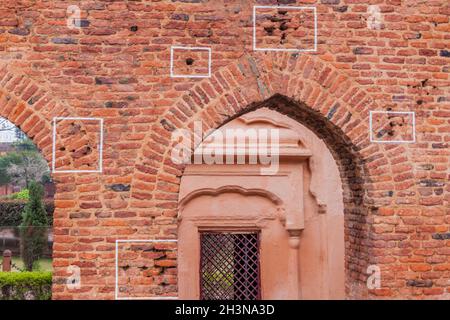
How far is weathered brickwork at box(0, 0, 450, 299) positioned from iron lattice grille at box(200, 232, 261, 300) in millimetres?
3039

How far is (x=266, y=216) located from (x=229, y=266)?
95cm

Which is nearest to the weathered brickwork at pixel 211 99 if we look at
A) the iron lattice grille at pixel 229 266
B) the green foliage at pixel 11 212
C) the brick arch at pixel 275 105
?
the brick arch at pixel 275 105

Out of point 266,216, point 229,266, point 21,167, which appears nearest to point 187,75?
point 266,216

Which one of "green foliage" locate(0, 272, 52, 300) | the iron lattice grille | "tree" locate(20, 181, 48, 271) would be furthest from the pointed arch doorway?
"tree" locate(20, 181, 48, 271)

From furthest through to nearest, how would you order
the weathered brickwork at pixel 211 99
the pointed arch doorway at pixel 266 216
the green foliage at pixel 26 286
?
the green foliage at pixel 26 286 → the pointed arch doorway at pixel 266 216 → the weathered brickwork at pixel 211 99

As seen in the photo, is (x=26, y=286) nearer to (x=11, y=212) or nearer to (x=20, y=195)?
(x=11, y=212)

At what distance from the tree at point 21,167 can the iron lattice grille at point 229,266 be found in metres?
15.8

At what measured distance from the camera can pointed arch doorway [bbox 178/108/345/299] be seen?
7.91 metres

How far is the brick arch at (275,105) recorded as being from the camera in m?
4.71

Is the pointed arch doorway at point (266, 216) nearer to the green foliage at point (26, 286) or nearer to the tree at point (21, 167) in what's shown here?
the green foliage at point (26, 286)

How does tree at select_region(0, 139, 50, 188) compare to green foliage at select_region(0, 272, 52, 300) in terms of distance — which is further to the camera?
tree at select_region(0, 139, 50, 188)

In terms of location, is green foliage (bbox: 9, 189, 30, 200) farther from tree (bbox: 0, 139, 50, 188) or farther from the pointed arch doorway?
the pointed arch doorway

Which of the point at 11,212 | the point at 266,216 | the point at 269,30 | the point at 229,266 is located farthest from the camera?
the point at 11,212

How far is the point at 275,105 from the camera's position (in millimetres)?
5211
